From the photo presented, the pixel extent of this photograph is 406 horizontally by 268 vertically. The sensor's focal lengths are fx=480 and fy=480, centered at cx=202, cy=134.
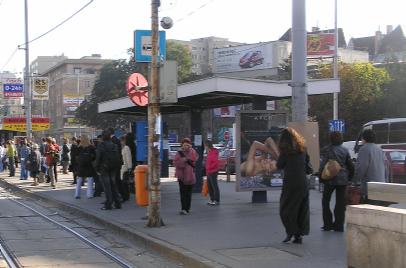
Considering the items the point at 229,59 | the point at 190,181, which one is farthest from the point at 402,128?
the point at 229,59

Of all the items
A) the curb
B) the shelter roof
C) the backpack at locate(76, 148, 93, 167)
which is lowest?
the curb

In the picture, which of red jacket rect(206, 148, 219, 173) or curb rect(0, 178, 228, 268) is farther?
red jacket rect(206, 148, 219, 173)

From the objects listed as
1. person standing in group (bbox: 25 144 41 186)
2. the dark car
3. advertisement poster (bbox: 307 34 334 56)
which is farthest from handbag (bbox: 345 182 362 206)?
the dark car

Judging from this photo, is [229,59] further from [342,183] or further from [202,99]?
[342,183]

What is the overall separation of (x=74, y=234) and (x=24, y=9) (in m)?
23.4

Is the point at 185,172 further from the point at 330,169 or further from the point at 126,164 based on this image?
the point at 126,164

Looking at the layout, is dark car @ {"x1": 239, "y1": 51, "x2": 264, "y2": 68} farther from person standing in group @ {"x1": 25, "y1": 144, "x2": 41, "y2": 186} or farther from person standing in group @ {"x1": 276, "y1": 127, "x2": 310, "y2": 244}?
person standing in group @ {"x1": 276, "y1": 127, "x2": 310, "y2": 244}

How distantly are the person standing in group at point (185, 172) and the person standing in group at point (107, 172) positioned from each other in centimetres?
194

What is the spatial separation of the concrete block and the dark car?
62198 millimetres

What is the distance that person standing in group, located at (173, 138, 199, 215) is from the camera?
32.4 ft

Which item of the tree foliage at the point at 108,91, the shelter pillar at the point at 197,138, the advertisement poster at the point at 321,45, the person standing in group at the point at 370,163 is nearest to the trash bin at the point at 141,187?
the person standing in group at the point at 370,163

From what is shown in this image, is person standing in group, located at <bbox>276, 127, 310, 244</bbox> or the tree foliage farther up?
the tree foliage

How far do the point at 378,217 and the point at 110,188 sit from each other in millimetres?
7384

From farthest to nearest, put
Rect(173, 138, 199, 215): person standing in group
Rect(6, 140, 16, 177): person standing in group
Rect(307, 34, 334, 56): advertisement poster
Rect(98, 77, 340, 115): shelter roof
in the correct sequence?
Rect(307, 34, 334, 56): advertisement poster < Rect(6, 140, 16, 177): person standing in group < Rect(98, 77, 340, 115): shelter roof < Rect(173, 138, 199, 215): person standing in group
